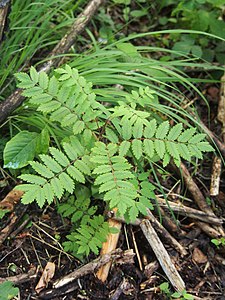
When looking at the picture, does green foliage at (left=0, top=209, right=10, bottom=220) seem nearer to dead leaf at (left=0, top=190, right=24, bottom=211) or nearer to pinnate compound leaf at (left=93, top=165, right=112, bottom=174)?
dead leaf at (left=0, top=190, right=24, bottom=211)

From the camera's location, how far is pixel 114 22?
338 cm

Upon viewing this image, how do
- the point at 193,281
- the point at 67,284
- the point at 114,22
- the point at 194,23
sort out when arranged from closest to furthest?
the point at 67,284
the point at 193,281
the point at 194,23
the point at 114,22

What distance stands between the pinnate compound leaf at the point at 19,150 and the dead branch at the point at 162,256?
2.04ft

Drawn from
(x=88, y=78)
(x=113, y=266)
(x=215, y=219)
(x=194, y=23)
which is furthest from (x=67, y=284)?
(x=194, y=23)

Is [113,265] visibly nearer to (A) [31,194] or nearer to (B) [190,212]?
(B) [190,212]

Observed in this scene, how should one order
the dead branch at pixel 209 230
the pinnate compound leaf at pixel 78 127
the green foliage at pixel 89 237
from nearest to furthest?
the pinnate compound leaf at pixel 78 127 < the green foliage at pixel 89 237 < the dead branch at pixel 209 230

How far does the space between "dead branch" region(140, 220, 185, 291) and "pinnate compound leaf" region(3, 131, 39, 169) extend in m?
0.62

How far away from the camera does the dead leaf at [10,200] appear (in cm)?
233

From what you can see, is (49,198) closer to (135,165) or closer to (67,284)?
(67,284)

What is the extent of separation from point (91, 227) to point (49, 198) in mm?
479

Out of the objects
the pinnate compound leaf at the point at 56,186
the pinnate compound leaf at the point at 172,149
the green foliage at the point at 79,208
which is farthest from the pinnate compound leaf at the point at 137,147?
the green foliage at the point at 79,208

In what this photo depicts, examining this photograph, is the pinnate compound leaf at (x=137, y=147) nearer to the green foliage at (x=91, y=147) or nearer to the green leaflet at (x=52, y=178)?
the green foliage at (x=91, y=147)

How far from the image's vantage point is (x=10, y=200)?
2.35 meters

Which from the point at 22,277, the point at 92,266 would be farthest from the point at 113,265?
the point at 22,277
